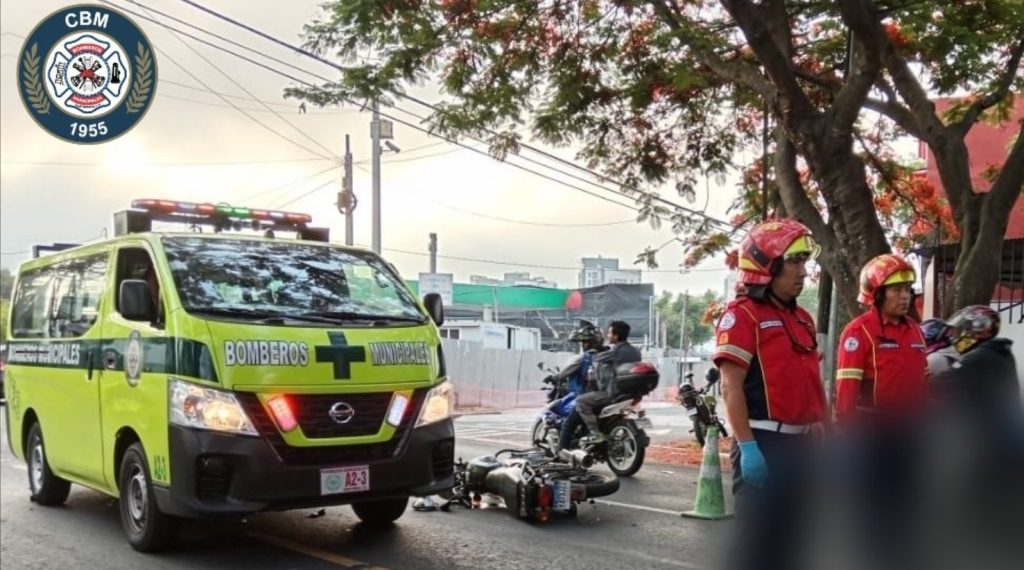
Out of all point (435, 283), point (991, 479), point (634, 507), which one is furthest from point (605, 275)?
point (991, 479)

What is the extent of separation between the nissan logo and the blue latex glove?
8.33 ft

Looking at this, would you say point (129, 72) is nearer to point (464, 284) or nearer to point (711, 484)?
point (711, 484)

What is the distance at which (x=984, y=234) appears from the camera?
9.16 metres

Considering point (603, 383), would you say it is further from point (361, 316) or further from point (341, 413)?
point (341, 413)

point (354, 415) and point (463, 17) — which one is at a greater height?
point (463, 17)

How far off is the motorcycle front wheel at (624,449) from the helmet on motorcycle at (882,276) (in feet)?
14.6

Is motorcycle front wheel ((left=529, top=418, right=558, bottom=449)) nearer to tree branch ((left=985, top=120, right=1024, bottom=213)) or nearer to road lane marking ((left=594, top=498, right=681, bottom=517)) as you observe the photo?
road lane marking ((left=594, top=498, right=681, bottom=517))

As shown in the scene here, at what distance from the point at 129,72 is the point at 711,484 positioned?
17.3 ft

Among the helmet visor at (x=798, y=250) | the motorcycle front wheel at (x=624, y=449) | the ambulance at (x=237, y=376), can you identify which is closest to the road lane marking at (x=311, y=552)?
the ambulance at (x=237, y=376)

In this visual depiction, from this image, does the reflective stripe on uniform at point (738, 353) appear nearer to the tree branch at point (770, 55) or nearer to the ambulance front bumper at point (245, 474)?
the ambulance front bumper at point (245, 474)

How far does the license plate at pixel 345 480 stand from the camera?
551 cm

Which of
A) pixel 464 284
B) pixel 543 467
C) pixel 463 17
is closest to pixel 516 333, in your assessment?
pixel 464 284

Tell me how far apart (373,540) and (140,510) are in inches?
62.2

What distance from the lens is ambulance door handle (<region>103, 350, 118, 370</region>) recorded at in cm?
618
